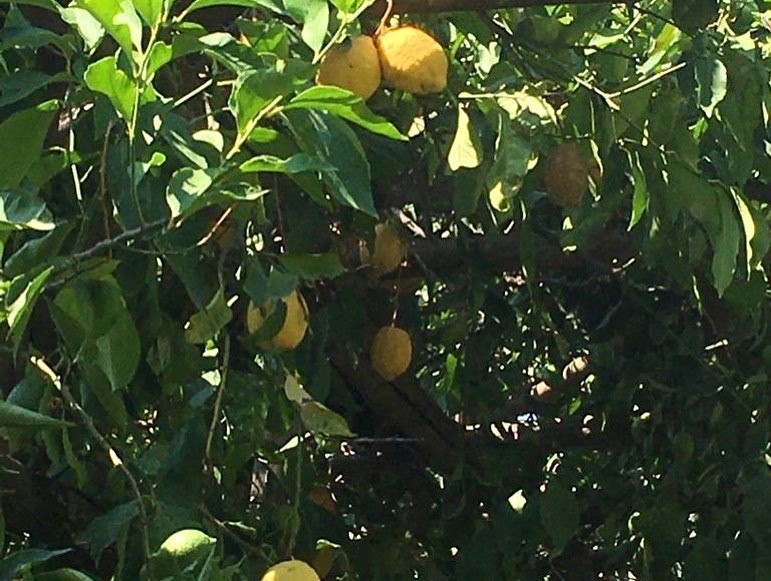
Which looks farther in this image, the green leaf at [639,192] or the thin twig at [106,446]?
the green leaf at [639,192]

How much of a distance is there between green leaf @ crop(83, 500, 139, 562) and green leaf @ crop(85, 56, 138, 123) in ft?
1.03

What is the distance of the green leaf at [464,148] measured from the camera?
1.16 metres

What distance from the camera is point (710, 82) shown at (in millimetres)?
1246

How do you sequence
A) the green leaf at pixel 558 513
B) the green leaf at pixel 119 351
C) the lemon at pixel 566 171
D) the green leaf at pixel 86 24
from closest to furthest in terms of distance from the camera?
the green leaf at pixel 86 24, the green leaf at pixel 119 351, the lemon at pixel 566 171, the green leaf at pixel 558 513

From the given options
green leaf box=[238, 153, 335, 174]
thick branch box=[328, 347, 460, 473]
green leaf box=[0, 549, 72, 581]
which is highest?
green leaf box=[238, 153, 335, 174]

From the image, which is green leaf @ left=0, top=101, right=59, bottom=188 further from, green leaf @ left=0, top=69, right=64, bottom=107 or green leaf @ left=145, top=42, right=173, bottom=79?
green leaf @ left=145, top=42, right=173, bottom=79

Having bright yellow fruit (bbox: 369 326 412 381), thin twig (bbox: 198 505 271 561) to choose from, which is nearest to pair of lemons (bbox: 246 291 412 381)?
bright yellow fruit (bbox: 369 326 412 381)

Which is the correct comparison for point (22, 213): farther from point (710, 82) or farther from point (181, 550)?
point (710, 82)

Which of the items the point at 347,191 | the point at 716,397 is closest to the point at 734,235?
the point at 347,191

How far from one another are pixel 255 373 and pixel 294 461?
0.29 feet

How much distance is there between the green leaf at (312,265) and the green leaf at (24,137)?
0.61 ft

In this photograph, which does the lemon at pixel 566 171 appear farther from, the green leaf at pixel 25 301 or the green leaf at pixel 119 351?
the green leaf at pixel 25 301

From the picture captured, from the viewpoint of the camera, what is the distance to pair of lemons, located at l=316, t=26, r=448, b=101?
1079 millimetres

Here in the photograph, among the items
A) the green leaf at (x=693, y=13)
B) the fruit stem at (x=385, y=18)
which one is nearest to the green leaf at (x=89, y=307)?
the fruit stem at (x=385, y=18)
